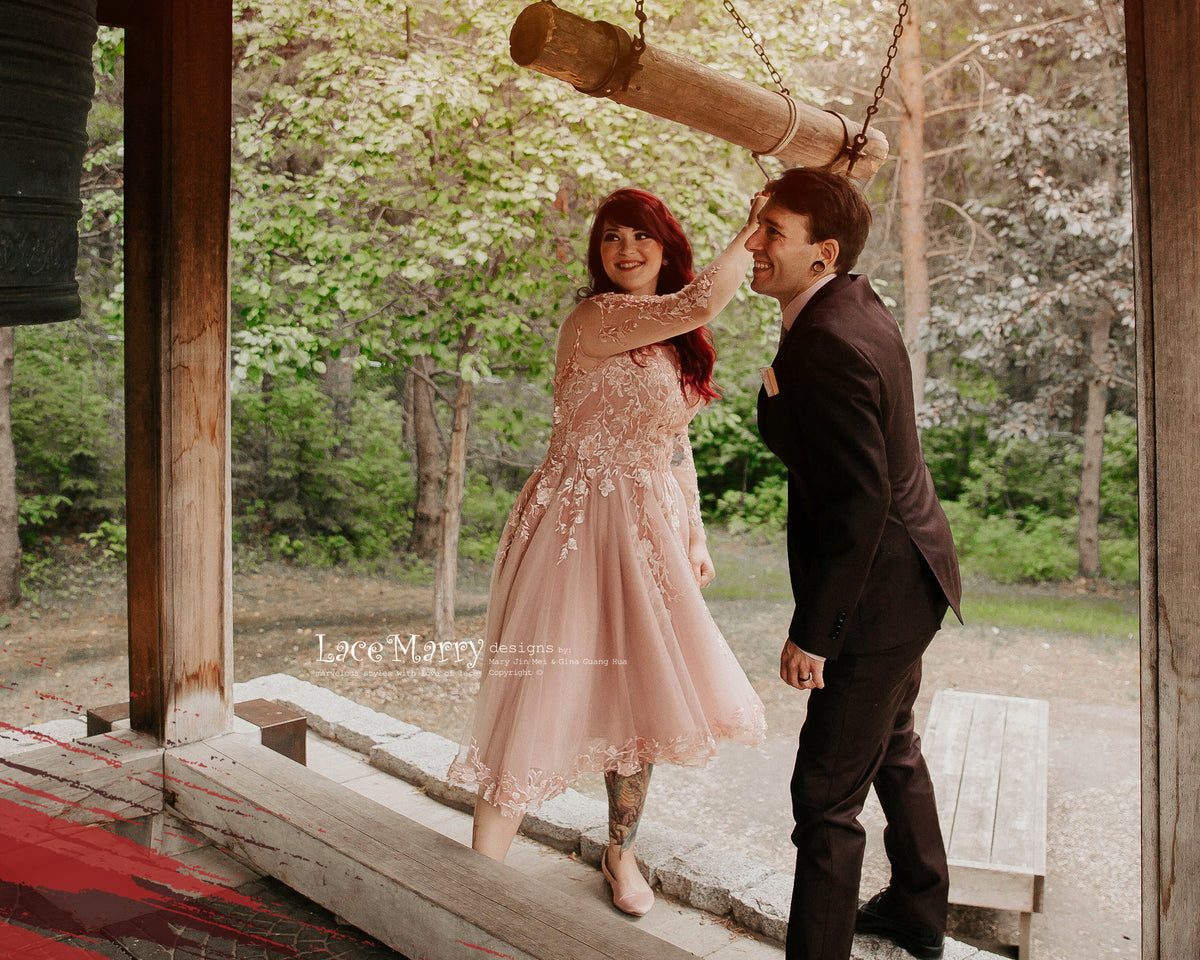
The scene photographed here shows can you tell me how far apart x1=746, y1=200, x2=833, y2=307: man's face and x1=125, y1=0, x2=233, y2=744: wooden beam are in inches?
58.9

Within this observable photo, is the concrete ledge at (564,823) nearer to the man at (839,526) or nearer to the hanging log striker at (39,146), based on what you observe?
the man at (839,526)

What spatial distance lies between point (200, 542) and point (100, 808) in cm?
74

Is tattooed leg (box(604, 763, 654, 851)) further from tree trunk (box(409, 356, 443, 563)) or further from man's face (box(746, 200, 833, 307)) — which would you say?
tree trunk (box(409, 356, 443, 563))

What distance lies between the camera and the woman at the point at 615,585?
258 cm

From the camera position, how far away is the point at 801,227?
2209 millimetres

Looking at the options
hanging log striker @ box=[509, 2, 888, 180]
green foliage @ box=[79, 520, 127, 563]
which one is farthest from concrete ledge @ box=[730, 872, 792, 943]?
green foliage @ box=[79, 520, 127, 563]

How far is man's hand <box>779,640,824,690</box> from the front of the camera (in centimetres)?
214

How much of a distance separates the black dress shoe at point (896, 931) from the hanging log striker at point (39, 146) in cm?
219

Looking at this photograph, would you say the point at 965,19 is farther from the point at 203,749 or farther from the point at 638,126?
the point at 203,749

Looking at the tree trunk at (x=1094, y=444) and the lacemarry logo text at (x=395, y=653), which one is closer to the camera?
the lacemarry logo text at (x=395, y=653)

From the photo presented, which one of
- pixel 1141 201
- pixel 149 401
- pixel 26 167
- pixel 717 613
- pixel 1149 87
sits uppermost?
pixel 1149 87

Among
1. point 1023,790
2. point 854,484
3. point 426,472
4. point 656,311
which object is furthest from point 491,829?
point 426,472

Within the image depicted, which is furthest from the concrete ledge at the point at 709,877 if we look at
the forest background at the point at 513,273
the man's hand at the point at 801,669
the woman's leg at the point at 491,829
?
the forest background at the point at 513,273

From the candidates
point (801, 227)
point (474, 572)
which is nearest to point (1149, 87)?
point (801, 227)
